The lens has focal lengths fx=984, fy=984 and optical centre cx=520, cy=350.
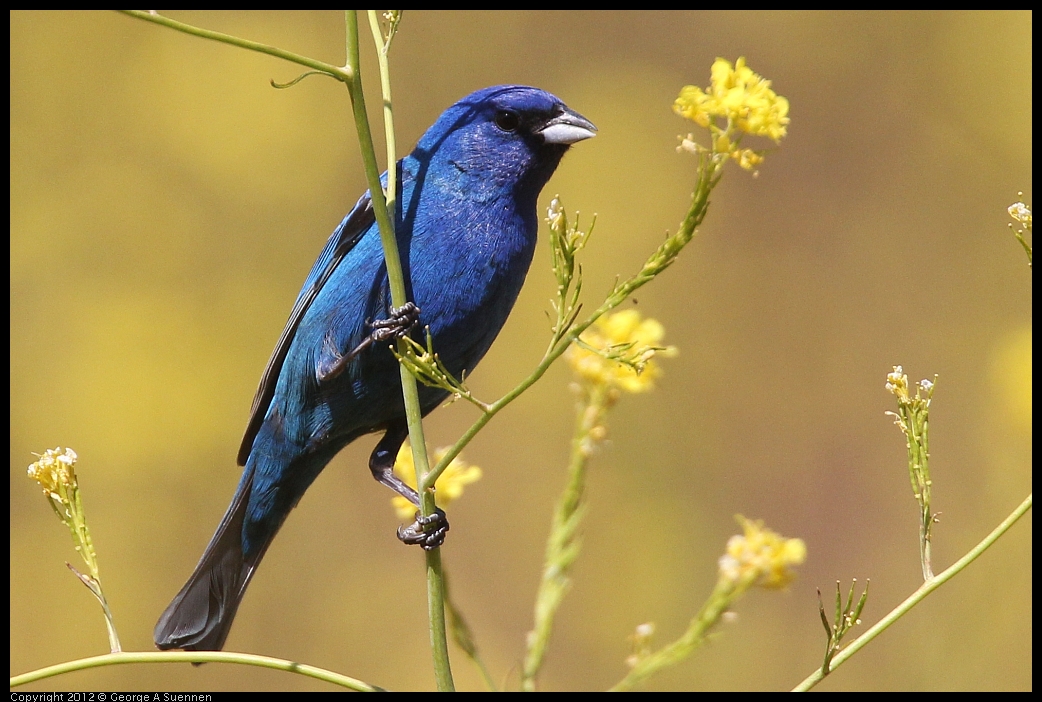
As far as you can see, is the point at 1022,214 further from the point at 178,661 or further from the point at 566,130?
the point at 178,661

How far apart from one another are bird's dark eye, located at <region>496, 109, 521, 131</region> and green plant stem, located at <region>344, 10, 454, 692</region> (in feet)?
3.68

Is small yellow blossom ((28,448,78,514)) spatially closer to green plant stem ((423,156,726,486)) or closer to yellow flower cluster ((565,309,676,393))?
green plant stem ((423,156,726,486))

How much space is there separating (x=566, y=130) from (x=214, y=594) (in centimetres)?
214

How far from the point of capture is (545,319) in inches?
237

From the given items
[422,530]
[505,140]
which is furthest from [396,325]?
[505,140]

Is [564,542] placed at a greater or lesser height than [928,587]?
greater

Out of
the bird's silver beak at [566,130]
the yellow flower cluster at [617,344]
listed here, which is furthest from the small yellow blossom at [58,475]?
the bird's silver beak at [566,130]

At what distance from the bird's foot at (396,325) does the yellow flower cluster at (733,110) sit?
1.26 m

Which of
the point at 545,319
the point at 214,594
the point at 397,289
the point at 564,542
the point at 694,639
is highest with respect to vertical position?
the point at 545,319

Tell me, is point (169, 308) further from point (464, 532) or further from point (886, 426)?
point (886, 426)

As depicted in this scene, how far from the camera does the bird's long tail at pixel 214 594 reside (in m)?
3.63

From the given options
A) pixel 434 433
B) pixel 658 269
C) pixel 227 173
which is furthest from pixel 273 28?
pixel 658 269

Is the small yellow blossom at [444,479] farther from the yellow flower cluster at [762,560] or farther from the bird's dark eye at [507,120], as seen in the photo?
the bird's dark eye at [507,120]

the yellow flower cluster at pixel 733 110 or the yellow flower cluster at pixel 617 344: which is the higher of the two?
the yellow flower cluster at pixel 733 110
